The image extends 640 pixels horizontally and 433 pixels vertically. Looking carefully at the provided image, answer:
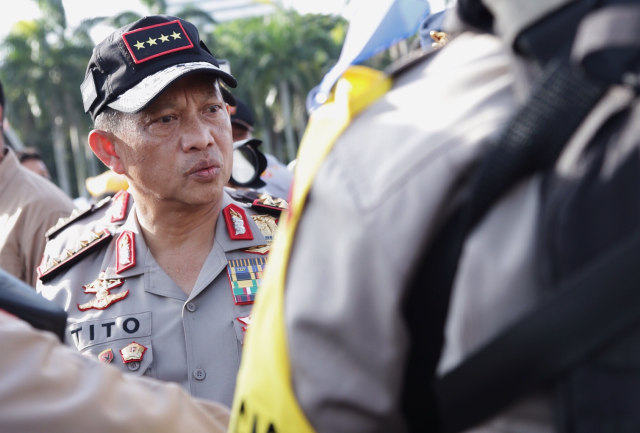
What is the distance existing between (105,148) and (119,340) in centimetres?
86

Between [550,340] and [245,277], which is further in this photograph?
[245,277]

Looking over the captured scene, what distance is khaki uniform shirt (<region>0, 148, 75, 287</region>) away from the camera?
3.66 meters

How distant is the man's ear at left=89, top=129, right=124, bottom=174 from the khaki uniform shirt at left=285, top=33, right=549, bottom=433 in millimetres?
2085

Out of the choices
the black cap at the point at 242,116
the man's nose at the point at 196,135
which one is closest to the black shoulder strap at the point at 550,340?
the man's nose at the point at 196,135

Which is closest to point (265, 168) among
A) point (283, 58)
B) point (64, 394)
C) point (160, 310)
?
point (160, 310)

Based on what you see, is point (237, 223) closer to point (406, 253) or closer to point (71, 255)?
point (71, 255)

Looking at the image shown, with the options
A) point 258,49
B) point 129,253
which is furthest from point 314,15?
point 129,253

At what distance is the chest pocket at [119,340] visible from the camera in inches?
101

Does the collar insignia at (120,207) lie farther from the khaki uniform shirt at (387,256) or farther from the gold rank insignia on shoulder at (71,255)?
the khaki uniform shirt at (387,256)

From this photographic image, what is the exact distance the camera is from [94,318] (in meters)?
2.71

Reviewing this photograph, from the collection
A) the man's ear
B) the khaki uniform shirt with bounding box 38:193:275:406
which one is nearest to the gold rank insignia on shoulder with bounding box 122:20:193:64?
the man's ear

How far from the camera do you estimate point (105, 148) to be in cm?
309

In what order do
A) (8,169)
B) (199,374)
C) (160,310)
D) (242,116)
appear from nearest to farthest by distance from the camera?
1. (199,374)
2. (160,310)
3. (8,169)
4. (242,116)

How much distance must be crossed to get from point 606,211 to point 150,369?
193 cm
